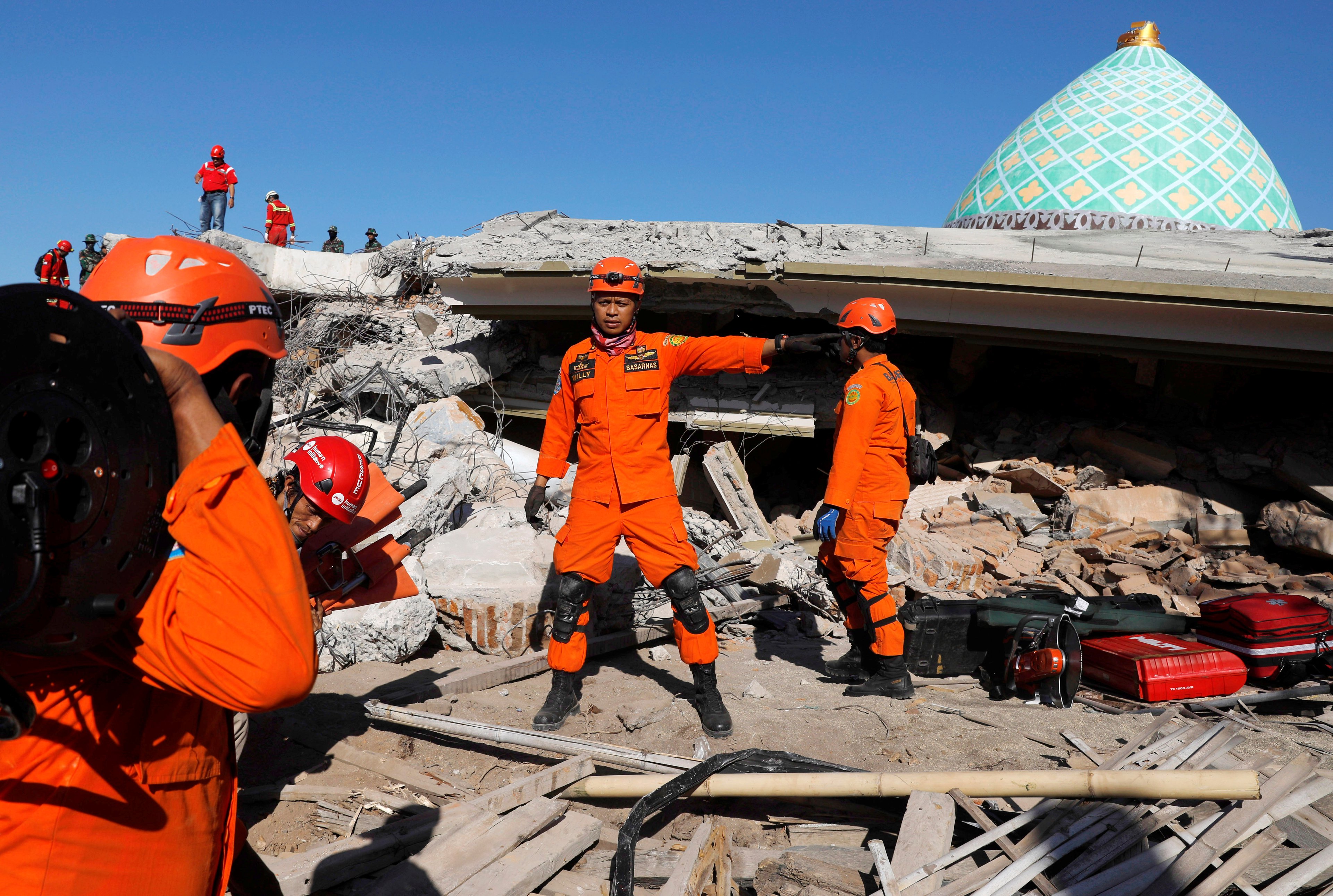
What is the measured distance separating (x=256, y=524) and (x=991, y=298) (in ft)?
23.7

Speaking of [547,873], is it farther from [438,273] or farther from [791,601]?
[438,273]

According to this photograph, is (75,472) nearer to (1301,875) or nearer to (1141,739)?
(1301,875)

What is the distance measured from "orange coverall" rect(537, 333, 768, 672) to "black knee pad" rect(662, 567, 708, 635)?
3cm

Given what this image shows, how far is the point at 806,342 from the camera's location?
13.2 feet

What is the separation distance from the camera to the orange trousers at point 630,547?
409cm

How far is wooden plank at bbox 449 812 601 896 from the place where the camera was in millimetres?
2555

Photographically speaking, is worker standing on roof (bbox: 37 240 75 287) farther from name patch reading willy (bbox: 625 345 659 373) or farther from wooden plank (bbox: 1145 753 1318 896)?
wooden plank (bbox: 1145 753 1318 896)

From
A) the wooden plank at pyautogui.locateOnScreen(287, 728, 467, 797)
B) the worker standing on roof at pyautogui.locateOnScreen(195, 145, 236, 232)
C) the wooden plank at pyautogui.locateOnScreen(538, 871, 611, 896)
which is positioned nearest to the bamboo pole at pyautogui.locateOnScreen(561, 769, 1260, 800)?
the wooden plank at pyautogui.locateOnScreen(538, 871, 611, 896)

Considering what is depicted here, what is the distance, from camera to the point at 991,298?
7273 mm

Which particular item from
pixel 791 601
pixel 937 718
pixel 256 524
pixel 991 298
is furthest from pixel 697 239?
pixel 256 524

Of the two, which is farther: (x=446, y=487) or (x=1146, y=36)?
(x=1146, y=36)

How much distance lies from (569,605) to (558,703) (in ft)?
1.67

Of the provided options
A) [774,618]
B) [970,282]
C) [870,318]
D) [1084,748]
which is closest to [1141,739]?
[1084,748]

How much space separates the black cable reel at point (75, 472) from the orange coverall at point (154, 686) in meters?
0.05
